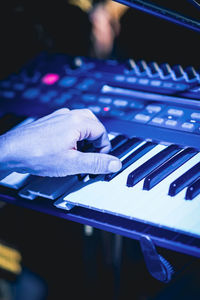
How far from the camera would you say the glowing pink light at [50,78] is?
1214 millimetres

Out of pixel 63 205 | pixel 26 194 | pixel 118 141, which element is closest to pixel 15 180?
pixel 26 194

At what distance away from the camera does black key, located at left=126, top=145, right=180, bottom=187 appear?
0.78m

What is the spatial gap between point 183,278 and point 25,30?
44.5 inches

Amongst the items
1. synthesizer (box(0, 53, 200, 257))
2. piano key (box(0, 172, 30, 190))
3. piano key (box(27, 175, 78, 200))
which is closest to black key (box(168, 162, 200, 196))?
synthesizer (box(0, 53, 200, 257))

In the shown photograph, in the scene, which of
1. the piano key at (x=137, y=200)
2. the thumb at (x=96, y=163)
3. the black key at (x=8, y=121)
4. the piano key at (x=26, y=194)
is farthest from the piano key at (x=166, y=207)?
the black key at (x=8, y=121)

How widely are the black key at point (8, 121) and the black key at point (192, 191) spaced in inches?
23.8

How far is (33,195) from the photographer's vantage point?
83cm

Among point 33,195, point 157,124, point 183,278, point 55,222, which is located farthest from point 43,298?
point 157,124

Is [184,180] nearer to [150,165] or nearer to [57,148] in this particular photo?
[150,165]

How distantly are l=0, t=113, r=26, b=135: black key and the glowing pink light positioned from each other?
180mm

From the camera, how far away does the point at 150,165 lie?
0.82 meters

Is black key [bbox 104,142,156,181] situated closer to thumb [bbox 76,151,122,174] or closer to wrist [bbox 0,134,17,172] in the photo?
thumb [bbox 76,151,122,174]

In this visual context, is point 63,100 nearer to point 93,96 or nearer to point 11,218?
point 93,96

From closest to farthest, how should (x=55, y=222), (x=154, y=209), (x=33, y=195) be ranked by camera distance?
(x=154, y=209), (x=33, y=195), (x=55, y=222)
